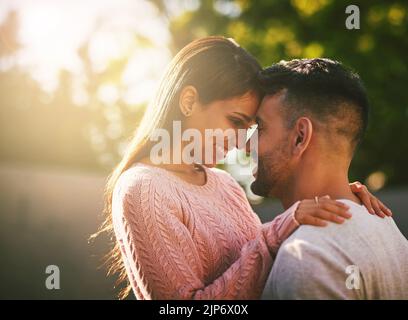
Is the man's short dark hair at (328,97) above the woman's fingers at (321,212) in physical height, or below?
above

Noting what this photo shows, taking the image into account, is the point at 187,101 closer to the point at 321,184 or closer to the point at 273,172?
the point at 273,172

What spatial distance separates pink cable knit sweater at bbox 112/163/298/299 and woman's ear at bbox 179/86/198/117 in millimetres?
379

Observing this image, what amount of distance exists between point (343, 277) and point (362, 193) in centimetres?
62

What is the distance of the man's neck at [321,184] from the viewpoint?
2.43 m

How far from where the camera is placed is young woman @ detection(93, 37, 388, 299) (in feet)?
7.50

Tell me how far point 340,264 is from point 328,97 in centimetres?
86

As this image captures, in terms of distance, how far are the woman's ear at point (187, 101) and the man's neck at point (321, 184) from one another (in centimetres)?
73

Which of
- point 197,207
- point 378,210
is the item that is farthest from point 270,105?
point 378,210

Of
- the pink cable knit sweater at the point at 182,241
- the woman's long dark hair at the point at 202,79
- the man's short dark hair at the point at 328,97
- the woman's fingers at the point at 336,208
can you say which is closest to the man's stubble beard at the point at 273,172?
the man's short dark hair at the point at 328,97

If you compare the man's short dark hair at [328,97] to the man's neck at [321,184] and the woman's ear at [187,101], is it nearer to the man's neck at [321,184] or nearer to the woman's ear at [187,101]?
the man's neck at [321,184]

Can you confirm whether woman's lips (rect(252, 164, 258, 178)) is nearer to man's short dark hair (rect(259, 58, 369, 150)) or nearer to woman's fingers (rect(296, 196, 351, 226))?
man's short dark hair (rect(259, 58, 369, 150))

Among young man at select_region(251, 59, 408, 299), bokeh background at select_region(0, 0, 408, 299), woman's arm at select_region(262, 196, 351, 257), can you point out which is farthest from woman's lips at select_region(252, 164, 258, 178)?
bokeh background at select_region(0, 0, 408, 299)

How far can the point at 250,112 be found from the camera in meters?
2.84

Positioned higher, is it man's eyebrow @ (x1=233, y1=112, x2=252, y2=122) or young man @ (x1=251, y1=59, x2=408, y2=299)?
man's eyebrow @ (x1=233, y1=112, x2=252, y2=122)
